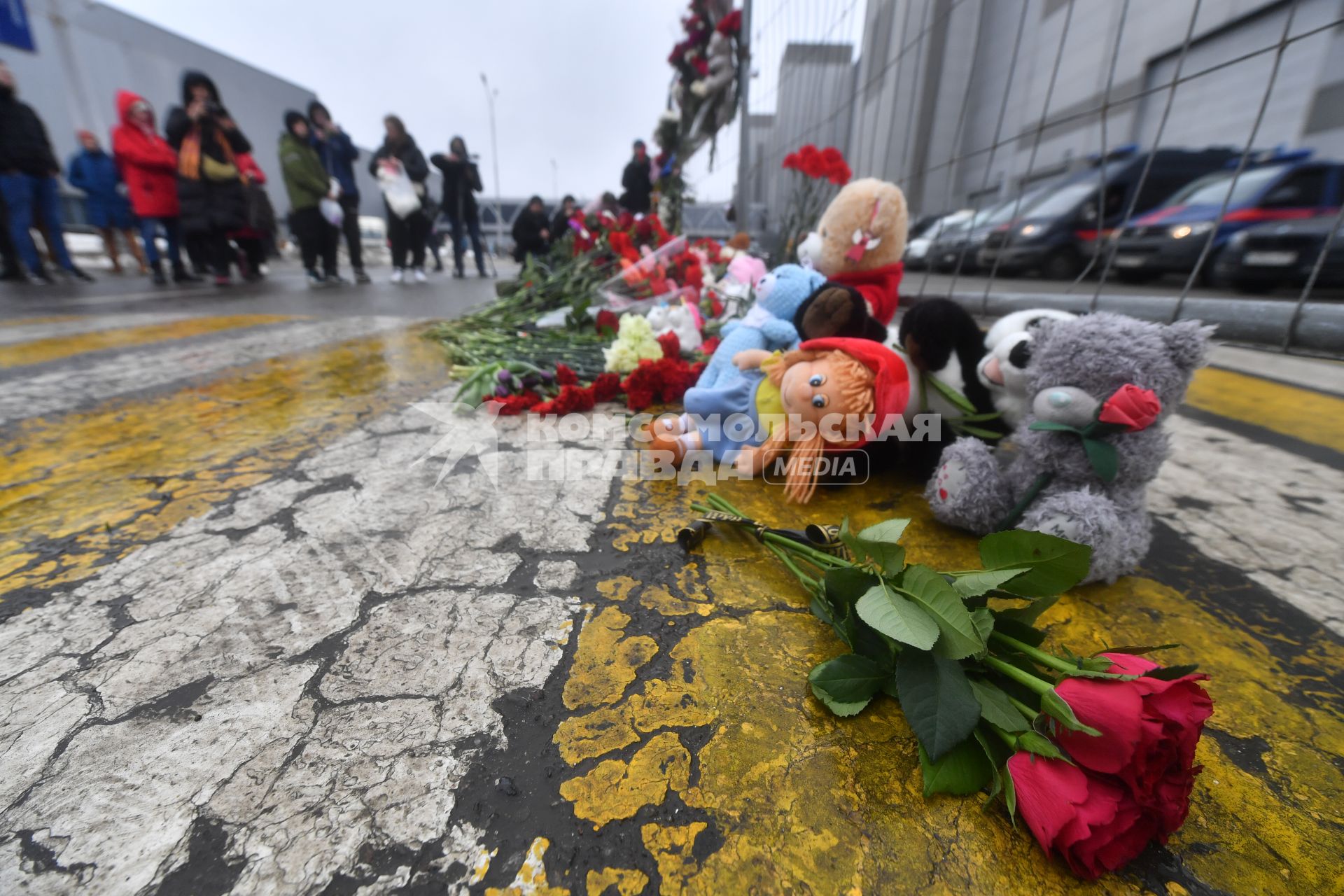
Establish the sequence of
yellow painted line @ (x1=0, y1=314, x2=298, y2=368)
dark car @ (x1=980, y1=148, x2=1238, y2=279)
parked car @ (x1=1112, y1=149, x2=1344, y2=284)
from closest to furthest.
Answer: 1. yellow painted line @ (x1=0, y1=314, x2=298, y2=368)
2. parked car @ (x1=1112, y1=149, x2=1344, y2=284)
3. dark car @ (x1=980, y1=148, x2=1238, y2=279)

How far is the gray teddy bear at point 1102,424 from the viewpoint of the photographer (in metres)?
0.99

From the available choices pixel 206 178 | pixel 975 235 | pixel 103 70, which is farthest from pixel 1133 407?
pixel 103 70

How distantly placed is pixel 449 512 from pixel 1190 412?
298cm

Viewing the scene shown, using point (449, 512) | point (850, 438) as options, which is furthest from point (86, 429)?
point (850, 438)

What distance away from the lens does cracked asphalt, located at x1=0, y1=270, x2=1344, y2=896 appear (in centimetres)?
59

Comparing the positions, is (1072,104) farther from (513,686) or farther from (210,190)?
(210,190)

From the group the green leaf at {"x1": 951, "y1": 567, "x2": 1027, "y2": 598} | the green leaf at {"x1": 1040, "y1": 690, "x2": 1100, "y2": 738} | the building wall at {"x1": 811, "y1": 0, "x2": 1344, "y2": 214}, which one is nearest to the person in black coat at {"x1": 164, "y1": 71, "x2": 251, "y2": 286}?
the building wall at {"x1": 811, "y1": 0, "x2": 1344, "y2": 214}

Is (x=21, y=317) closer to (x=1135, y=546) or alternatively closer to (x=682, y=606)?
(x=682, y=606)

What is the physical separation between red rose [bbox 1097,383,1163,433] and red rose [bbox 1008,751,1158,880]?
64 centimetres

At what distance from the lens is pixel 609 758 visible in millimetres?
707

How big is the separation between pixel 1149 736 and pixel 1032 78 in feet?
10.9

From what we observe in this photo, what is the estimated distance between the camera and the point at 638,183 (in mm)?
5836

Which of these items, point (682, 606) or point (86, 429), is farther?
point (86, 429)

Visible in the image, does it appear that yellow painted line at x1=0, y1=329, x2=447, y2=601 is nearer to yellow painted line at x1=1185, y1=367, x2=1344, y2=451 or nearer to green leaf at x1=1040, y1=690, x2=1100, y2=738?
green leaf at x1=1040, y1=690, x2=1100, y2=738
